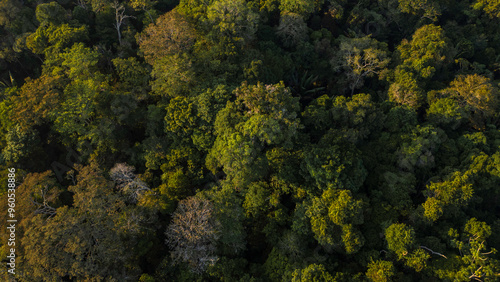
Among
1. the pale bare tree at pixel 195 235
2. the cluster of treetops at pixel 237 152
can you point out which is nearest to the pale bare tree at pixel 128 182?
the cluster of treetops at pixel 237 152

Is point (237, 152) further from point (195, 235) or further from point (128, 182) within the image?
point (128, 182)

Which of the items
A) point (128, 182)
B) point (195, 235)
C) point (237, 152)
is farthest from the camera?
point (128, 182)

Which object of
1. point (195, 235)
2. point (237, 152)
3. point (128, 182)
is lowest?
point (128, 182)

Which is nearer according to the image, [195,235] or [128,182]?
[195,235]

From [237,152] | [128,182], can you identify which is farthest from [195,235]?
[128,182]

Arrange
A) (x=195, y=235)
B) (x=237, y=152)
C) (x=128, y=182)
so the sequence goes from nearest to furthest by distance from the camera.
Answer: (x=195, y=235) < (x=237, y=152) < (x=128, y=182)

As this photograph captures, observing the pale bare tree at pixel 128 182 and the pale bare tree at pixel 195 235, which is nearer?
the pale bare tree at pixel 195 235

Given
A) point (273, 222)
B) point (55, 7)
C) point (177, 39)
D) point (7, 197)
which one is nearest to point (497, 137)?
point (273, 222)

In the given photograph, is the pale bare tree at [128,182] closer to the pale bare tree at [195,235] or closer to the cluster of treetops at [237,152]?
the cluster of treetops at [237,152]
